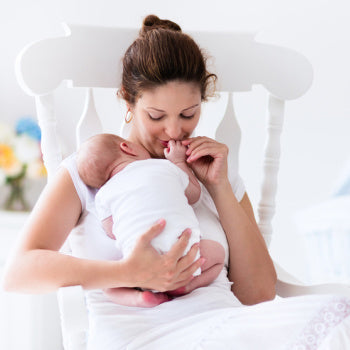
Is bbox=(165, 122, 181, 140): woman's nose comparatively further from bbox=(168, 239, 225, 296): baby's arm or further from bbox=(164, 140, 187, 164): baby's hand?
bbox=(168, 239, 225, 296): baby's arm

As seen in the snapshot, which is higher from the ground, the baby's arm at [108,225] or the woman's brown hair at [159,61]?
the woman's brown hair at [159,61]

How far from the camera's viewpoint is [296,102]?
2373 mm

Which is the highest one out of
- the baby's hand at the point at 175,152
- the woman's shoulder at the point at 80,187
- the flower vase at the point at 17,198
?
the baby's hand at the point at 175,152

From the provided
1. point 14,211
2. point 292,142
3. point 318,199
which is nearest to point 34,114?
point 14,211

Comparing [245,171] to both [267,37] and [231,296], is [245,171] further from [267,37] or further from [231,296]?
[231,296]

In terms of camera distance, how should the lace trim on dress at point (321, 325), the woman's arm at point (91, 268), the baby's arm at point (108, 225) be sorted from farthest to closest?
the baby's arm at point (108, 225) < the woman's arm at point (91, 268) < the lace trim on dress at point (321, 325)

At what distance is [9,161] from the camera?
214 centimetres

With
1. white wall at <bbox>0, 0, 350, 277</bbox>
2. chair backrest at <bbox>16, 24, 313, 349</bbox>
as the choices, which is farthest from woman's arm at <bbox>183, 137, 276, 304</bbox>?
white wall at <bbox>0, 0, 350, 277</bbox>

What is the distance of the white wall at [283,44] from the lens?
215 centimetres

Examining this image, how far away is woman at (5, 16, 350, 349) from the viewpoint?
1005mm

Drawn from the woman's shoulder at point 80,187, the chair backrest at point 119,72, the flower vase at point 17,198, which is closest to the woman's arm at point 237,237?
the chair backrest at point 119,72

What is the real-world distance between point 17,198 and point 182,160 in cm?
114

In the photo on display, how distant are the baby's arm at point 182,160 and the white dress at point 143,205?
11cm

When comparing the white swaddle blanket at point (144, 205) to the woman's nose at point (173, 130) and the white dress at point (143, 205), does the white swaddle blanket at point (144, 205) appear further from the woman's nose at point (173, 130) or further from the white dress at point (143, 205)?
the woman's nose at point (173, 130)
